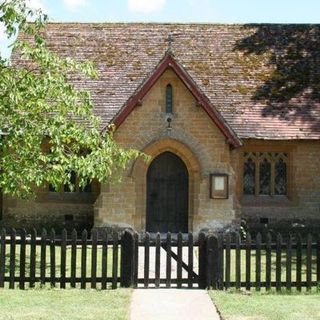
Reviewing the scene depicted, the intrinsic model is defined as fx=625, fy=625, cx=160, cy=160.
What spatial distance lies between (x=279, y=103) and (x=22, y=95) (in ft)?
41.0

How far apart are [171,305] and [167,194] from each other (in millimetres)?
11164

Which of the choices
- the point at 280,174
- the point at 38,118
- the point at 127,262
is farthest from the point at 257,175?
the point at 127,262

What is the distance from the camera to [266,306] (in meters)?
10.3

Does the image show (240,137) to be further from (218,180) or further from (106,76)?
(106,76)

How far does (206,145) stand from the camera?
20.8m

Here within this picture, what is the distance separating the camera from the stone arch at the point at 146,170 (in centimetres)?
2069

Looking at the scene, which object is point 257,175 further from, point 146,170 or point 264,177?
point 146,170

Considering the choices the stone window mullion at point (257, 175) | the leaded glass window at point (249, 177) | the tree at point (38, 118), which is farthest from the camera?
the leaded glass window at point (249, 177)

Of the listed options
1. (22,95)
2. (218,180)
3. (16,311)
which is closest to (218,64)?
(218,180)

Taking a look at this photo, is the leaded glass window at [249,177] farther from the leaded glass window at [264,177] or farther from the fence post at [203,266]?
the fence post at [203,266]

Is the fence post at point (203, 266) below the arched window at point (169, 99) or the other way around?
below

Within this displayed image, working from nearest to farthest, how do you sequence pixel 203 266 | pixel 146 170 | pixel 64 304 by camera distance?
pixel 64 304, pixel 203 266, pixel 146 170

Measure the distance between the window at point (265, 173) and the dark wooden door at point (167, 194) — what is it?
2938mm

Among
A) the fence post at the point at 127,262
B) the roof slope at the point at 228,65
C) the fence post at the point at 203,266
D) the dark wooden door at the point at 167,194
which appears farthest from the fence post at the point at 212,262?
the roof slope at the point at 228,65
